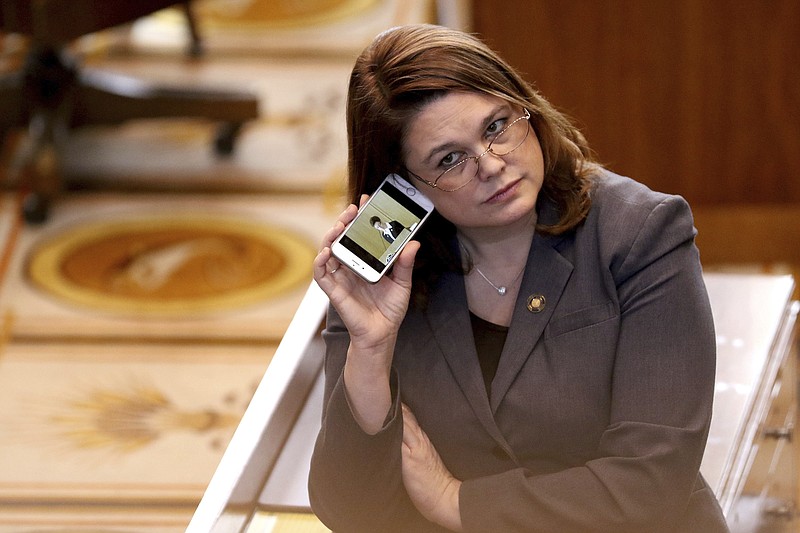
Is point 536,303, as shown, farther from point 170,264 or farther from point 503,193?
→ point 170,264

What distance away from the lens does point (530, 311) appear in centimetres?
151

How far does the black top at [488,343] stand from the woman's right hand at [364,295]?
143 mm

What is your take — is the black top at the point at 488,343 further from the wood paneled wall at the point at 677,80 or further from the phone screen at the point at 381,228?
the wood paneled wall at the point at 677,80

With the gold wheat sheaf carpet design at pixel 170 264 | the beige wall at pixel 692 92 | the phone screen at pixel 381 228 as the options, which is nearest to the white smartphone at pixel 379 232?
the phone screen at pixel 381 228

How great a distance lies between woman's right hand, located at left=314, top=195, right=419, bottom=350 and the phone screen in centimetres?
2

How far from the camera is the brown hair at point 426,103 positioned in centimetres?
145

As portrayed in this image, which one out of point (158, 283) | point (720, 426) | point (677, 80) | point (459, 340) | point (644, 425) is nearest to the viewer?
point (644, 425)

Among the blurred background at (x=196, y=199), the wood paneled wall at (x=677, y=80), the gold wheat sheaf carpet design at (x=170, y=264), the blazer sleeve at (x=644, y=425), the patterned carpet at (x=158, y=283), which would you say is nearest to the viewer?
the blazer sleeve at (x=644, y=425)

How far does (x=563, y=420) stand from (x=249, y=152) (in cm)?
286

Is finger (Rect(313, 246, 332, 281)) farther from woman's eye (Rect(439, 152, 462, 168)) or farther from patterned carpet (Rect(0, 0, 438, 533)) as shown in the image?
patterned carpet (Rect(0, 0, 438, 533))

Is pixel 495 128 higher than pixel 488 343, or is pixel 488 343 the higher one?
pixel 495 128

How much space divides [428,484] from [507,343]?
7.8 inches

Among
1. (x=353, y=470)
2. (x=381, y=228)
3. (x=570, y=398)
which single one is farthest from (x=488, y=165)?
(x=353, y=470)

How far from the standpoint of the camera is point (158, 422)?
2.86 m
